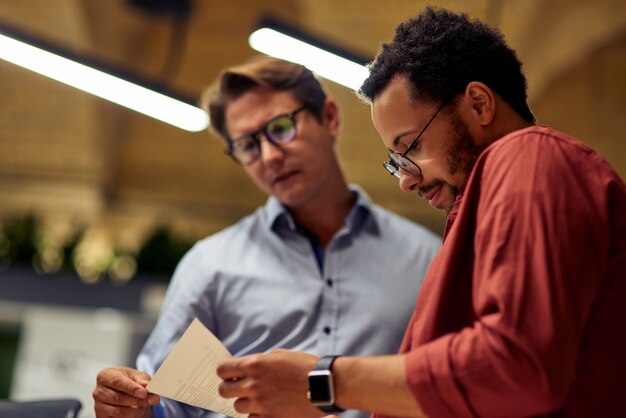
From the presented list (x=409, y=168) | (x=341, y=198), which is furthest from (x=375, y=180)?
(x=409, y=168)

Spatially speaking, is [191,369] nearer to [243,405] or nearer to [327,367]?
[243,405]

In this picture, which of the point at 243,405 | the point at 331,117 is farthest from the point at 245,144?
the point at 243,405

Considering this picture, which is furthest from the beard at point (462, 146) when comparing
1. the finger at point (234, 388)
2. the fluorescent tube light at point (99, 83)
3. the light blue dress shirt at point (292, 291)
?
the fluorescent tube light at point (99, 83)

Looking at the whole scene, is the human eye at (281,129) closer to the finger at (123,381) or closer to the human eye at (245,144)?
the human eye at (245,144)

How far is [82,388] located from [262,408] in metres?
4.12

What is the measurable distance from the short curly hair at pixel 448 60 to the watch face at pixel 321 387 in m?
0.52

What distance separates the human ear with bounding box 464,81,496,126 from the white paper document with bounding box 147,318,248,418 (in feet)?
2.22

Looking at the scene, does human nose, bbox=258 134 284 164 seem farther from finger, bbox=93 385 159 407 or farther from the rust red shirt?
the rust red shirt

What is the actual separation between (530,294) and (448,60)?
0.50m

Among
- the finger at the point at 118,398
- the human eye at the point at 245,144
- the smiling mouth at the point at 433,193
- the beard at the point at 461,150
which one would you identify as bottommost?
the finger at the point at 118,398

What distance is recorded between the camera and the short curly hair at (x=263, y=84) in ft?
8.94

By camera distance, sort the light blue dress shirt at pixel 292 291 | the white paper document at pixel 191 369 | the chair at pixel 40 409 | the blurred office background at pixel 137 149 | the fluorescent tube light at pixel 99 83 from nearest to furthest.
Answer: the white paper document at pixel 191 369 → the chair at pixel 40 409 → the light blue dress shirt at pixel 292 291 → the fluorescent tube light at pixel 99 83 → the blurred office background at pixel 137 149

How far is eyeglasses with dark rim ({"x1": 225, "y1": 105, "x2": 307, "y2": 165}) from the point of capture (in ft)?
8.70

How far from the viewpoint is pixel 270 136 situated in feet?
8.69
